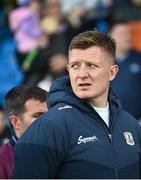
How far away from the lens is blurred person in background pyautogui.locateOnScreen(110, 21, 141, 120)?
26.5ft

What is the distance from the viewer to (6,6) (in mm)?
11141

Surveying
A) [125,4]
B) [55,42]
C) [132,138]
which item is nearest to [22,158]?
[132,138]

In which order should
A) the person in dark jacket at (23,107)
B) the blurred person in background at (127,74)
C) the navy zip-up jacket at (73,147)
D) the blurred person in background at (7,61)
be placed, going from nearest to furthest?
1. the navy zip-up jacket at (73,147)
2. the person in dark jacket at (23,107)
3. the blurred person in background at (127,74)
4. the blurred person in background at (7,61)

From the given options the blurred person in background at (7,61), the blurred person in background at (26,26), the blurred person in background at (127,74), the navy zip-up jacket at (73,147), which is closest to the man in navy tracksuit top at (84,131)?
the navy zip-up jacket at (73,147)

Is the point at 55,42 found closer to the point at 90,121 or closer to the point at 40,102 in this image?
the point at 40,102

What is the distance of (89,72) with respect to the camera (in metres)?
3.88

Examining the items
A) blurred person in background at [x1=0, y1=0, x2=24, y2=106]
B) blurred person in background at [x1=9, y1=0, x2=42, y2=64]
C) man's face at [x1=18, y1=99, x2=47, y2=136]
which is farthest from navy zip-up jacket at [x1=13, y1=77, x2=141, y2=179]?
blurred person in background at [x1=9, y1=0, x2=42, y2=64]

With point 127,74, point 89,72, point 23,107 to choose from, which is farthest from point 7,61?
point 89,72

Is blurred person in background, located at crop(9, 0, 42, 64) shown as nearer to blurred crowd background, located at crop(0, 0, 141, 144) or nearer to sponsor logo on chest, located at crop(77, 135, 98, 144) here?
blurred crowd background, located at crop(0, 0, 141, 144)

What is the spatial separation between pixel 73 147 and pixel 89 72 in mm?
497

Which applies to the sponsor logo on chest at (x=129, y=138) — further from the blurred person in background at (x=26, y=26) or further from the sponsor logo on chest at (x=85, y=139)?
the blurred person in background at (x=26, y=26)

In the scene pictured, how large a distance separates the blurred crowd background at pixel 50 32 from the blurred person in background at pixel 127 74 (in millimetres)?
13

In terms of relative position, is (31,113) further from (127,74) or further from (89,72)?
(127,74)

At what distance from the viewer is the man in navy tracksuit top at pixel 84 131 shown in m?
3.62
